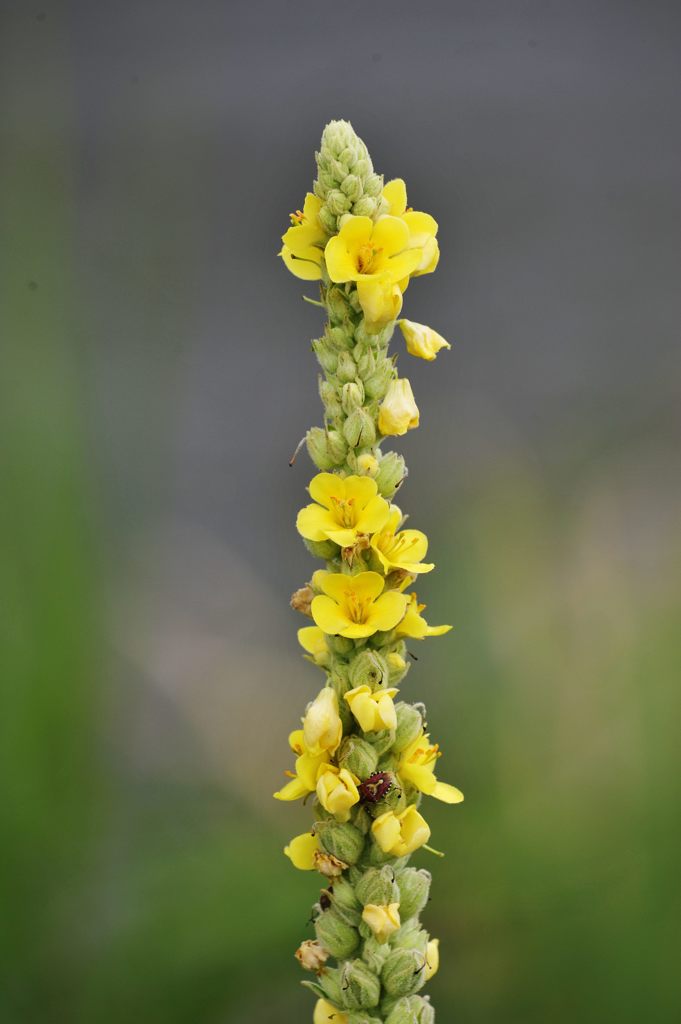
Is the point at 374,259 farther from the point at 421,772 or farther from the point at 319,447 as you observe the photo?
the point at 421,772

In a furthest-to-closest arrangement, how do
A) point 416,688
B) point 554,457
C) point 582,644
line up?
1. point 554,457
2. point 416,688
3. point 582,644

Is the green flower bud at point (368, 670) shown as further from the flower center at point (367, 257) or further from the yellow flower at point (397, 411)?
the flower center at point (367, 257)

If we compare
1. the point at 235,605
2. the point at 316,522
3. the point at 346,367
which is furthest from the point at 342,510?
the point at 235,605

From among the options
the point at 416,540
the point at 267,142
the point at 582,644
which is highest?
the point at 267,142

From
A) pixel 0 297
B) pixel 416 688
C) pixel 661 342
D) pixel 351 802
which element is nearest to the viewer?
pixel 351 802

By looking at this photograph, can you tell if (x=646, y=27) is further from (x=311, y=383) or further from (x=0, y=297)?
(x=0, y=297)

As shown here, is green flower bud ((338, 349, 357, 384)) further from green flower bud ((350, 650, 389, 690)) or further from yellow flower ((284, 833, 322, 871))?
yellow flower ((284, 833, 322, 871))

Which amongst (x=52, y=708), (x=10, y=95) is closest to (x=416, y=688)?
(x=52, y=708)
